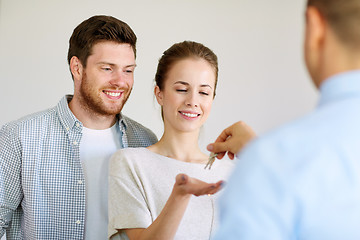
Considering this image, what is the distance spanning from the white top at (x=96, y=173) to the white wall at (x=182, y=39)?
1318mm

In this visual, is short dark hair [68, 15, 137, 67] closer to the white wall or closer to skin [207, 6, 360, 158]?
the white wall

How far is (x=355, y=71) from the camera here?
2.39 ft

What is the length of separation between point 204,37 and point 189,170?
1.92 meters

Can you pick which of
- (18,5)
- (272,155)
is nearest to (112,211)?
(272,155)

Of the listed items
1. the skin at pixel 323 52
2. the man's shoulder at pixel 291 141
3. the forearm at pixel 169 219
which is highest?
the skin at pixel 323 52

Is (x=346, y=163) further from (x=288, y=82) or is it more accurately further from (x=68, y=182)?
(x=288, y=82)

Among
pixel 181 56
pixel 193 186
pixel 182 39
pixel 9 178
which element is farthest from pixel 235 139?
pixel 182 39

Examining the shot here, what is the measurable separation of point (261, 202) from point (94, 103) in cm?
151

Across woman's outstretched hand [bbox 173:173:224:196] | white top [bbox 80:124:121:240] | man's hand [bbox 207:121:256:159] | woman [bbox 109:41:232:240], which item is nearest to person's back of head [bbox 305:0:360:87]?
woman's outstretched hand [bbox 173:173:224:196]

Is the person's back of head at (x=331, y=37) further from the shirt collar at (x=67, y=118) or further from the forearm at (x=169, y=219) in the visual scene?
the shirt collar at (x=67, y=118)

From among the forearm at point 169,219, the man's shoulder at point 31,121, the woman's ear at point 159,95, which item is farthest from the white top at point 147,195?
the man's shoulder at point 31,121

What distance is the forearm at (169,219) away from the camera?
1408 mm

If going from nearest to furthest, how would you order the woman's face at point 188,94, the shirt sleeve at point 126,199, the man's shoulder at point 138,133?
the shirt sleeve at point 126,199
the woman's face at point 188,94
the man's shoulder at point 138,133

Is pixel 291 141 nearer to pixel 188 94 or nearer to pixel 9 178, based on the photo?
pixel 188 94
